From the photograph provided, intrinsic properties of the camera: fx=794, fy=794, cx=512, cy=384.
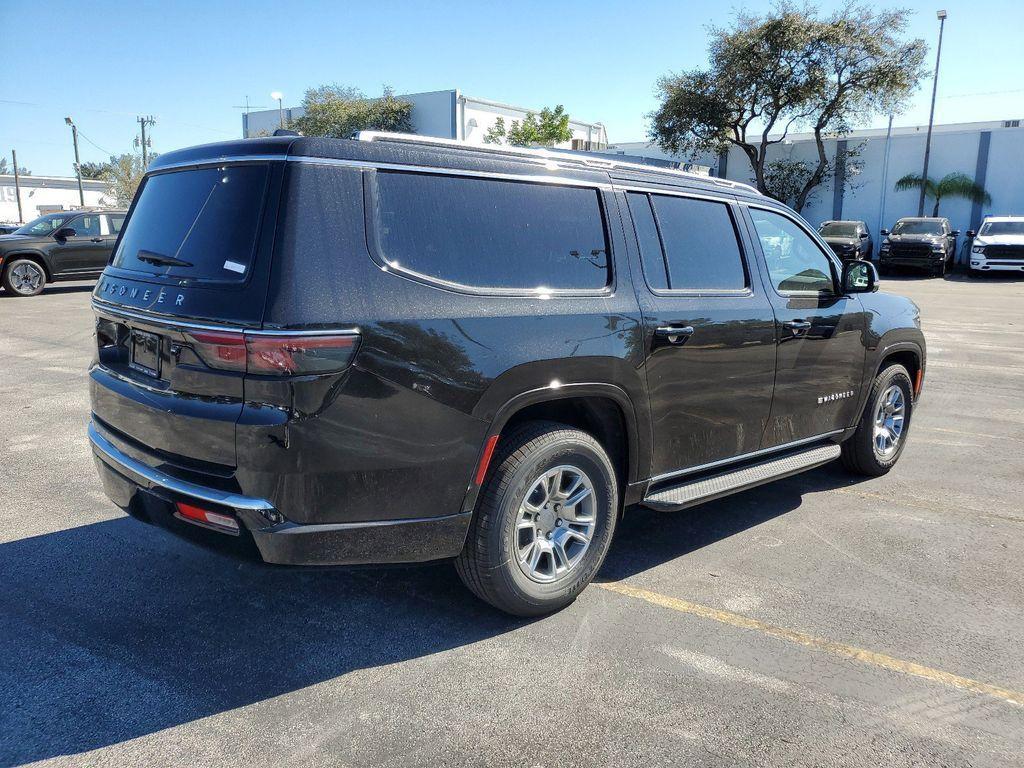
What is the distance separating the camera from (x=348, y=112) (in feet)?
144

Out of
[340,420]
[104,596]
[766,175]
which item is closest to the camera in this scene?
[340,420]

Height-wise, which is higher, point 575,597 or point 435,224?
point 435,224

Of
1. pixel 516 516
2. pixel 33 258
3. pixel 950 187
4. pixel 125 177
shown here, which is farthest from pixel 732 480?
pixel 125 177

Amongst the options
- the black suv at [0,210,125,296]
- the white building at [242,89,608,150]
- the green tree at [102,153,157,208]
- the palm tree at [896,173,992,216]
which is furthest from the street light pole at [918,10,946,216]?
the green tree at [102,153,157,208]

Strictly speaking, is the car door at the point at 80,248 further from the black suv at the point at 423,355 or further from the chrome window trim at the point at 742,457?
the chrome window trim at the point at 742,457

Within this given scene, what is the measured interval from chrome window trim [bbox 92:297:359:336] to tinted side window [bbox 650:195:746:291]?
6.22ft

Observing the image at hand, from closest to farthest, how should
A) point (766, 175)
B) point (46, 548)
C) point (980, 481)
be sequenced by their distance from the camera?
point (46, 548), point (980, 481), point (766, 175)

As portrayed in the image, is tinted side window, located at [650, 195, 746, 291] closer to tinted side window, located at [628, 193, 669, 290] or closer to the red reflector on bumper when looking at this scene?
tinted side window, located at [628, 193, 669, 290]

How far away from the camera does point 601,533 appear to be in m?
3.69

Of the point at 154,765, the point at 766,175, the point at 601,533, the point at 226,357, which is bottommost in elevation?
the point at 154,765

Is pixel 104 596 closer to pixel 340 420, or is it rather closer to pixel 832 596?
pixel 340 420

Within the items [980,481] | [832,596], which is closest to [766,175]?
[980,481]

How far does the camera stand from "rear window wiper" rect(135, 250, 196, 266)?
3127mm

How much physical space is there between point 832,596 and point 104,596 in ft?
11.2
